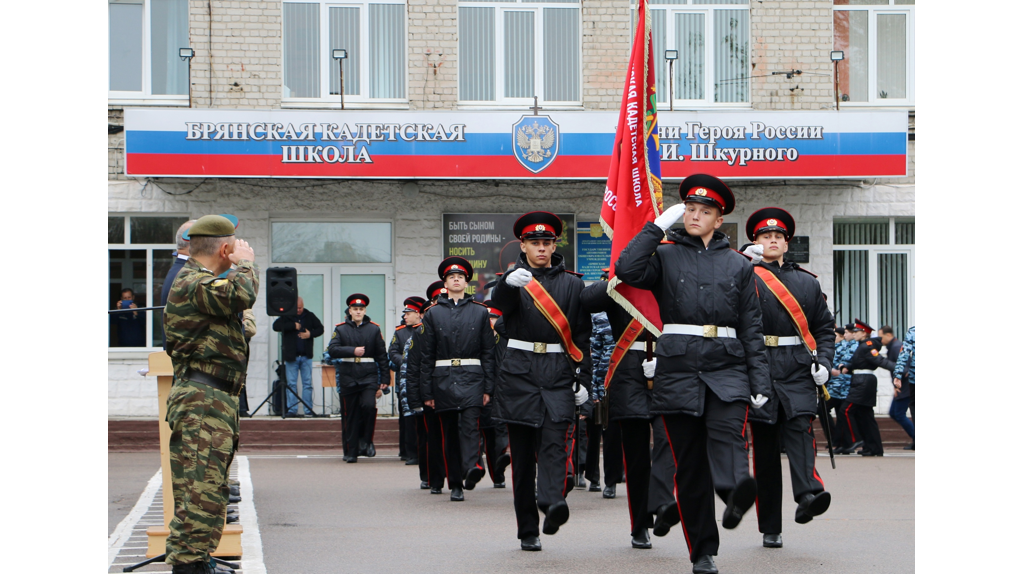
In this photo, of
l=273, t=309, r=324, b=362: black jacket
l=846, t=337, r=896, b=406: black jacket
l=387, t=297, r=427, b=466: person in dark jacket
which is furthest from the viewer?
l=273, t=309, r=324, b=362: black jacket

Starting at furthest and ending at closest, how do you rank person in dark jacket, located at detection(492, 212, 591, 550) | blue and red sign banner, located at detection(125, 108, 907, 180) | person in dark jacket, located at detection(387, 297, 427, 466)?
blue and red sign banner, located at detection(125, 108, 907, 180), person in dark jacket, located at detection(387, 297, 427, 466), person in dark jacket, located at detection(492, 212, 591, 550)

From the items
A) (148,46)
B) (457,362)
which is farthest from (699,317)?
(148,46)

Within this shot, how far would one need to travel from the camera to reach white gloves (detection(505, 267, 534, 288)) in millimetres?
7496

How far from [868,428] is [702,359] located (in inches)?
428

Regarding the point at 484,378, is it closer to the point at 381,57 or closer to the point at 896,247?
the point at 381,57

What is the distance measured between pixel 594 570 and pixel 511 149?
39.5ft

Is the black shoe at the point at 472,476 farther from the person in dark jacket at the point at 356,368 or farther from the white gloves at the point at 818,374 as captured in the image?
the person in dark jacket at the point at 356,368

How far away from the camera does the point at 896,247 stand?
20859mm

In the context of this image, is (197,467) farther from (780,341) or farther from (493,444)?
(493,444)

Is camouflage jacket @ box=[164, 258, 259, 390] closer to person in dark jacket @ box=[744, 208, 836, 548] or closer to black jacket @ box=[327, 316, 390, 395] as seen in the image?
person in dark jacket @ box=[744, 208, 836, 548]

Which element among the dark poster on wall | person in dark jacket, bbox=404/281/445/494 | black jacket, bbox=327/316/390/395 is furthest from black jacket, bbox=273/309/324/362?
person in dark jacket, bbox=404/281/445/494

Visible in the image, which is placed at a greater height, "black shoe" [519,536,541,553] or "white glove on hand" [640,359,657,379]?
"white glove on hand" [640,359,657,379]

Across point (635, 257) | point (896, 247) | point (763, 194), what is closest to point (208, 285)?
point (635, 257)

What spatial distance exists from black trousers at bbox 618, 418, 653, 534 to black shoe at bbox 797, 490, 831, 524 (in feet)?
3.21
